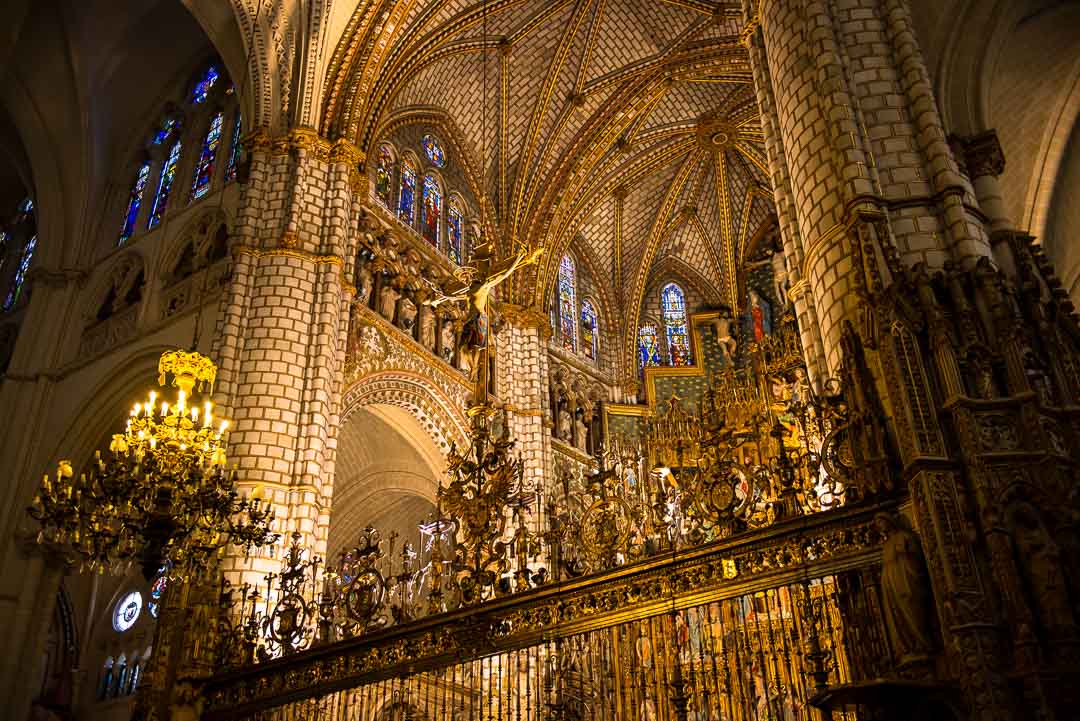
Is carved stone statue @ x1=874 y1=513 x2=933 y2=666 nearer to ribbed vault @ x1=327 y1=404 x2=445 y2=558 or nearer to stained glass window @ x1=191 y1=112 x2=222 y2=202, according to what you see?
ribbed vault @ x1=327 y1=404 x2=445 y2=558

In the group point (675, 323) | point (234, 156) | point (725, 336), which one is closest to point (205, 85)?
point (234, 156)

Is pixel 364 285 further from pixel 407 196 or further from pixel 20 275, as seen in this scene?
pixel 20 275

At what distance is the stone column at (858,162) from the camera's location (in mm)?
7176

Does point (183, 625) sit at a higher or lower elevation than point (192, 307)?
lower

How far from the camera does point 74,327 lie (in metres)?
17.6

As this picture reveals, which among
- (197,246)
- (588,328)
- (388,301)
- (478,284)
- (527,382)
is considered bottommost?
(478,284)

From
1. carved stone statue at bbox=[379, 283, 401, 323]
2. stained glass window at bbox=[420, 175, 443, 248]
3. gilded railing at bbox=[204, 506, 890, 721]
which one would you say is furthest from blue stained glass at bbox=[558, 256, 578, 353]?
gilded railing at bbox=[204, 506, 890, 721]

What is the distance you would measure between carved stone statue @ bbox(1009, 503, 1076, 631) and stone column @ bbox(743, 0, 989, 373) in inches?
71.2

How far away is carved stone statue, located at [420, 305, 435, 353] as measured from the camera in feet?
58.5

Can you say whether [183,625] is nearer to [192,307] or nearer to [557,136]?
[192,307]

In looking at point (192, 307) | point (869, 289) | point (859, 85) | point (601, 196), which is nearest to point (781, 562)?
point (869, 289)

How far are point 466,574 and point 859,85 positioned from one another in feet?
18.7

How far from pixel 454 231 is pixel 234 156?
17.1 feet

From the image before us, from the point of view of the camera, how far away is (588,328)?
78.1 feet
